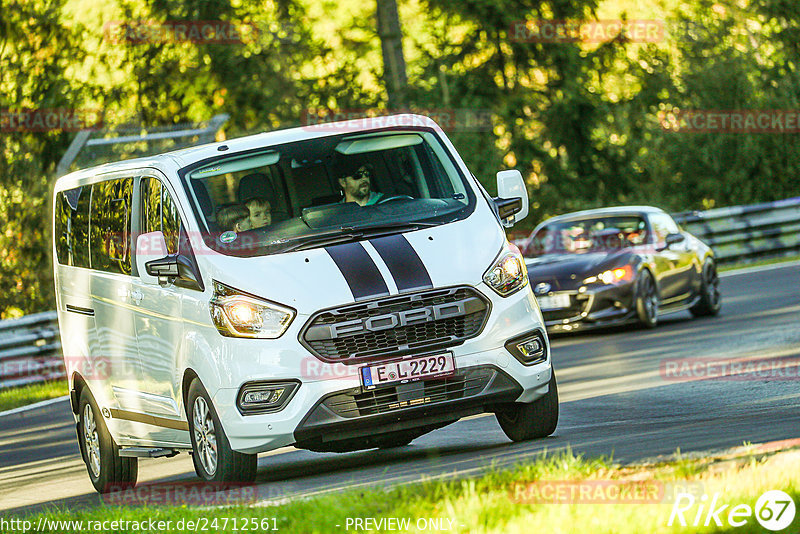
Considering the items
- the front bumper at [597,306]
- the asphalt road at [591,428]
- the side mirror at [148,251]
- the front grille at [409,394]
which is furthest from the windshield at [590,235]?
the front grille at [409,394]

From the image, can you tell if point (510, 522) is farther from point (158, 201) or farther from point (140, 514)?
point (158, 201)

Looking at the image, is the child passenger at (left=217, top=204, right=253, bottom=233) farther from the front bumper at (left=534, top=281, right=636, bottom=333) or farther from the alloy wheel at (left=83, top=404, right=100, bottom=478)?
the front bumper at (left=534, top=281, right=636, bottom=333)

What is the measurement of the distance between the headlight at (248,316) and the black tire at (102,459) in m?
2.32

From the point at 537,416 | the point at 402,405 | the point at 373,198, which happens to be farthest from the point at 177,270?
the point at 537,416

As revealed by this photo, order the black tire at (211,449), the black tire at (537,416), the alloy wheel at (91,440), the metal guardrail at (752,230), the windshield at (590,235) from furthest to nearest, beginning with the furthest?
the metal guardrail at (752,230), the windshield at (590,235), the alloy wheel at (91,440), the black tire at (537,416), the black tire at (211,449)

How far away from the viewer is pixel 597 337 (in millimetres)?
17234

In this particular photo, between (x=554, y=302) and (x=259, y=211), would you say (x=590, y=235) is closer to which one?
(x=554, y=302)

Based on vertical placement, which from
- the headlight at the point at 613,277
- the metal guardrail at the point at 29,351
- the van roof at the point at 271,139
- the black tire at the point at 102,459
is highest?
the van roof at the point at 271,139

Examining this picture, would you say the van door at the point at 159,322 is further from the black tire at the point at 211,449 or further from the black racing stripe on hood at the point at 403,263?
the black racing stripe on hood at the point at 403,263

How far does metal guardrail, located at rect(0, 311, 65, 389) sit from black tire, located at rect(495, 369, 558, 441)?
12071 millimetres

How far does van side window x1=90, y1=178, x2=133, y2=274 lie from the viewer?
995 centimetres

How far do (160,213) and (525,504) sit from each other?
Answer: 4.23 meters

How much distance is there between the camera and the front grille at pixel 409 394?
27.7 ft

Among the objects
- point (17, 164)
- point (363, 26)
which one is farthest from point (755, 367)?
point (363, 26)
